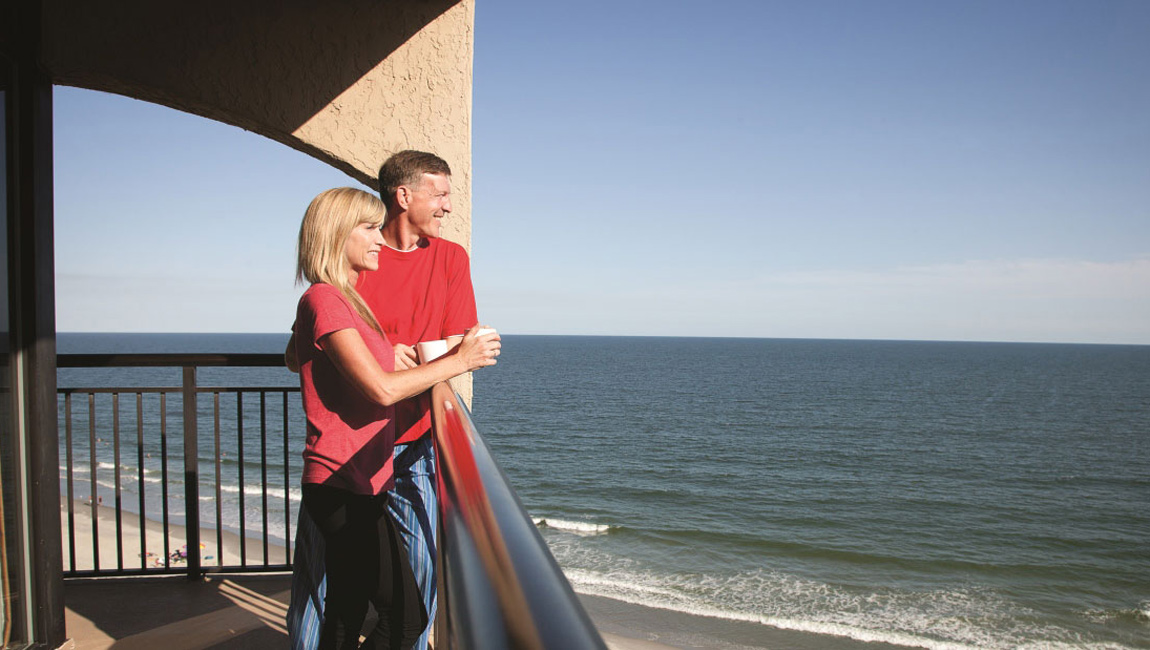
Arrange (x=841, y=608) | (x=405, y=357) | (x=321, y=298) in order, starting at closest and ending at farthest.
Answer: (x=321, y=298)
(x=405, y=357)
(x=841, y=608)

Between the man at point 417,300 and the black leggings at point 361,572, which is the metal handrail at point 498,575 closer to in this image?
the black leggings at point 361,572

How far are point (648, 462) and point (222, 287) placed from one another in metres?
100

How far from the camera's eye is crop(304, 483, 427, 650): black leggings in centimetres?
148

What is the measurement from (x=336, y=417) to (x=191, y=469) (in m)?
2.05

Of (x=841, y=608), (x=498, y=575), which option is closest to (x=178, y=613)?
(x=498, y=575)

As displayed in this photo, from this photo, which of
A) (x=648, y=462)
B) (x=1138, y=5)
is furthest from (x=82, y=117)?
(x=1138, y=5)

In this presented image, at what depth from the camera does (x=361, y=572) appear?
1511mm

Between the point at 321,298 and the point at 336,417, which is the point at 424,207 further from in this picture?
the point at 336,417

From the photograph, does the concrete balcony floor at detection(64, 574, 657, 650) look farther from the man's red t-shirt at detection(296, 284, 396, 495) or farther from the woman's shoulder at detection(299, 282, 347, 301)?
the woman's shoulder at detection(299, 282, 347, 301)

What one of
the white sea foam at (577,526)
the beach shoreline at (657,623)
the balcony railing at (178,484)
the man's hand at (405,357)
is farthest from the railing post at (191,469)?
the white sea foam at (577,526)

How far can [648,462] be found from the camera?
1075 inches

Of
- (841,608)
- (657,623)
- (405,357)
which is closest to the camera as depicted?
(405,357)

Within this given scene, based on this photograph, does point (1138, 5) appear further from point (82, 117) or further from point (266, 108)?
point (82, 117)

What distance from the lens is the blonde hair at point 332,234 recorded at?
1511 mm
